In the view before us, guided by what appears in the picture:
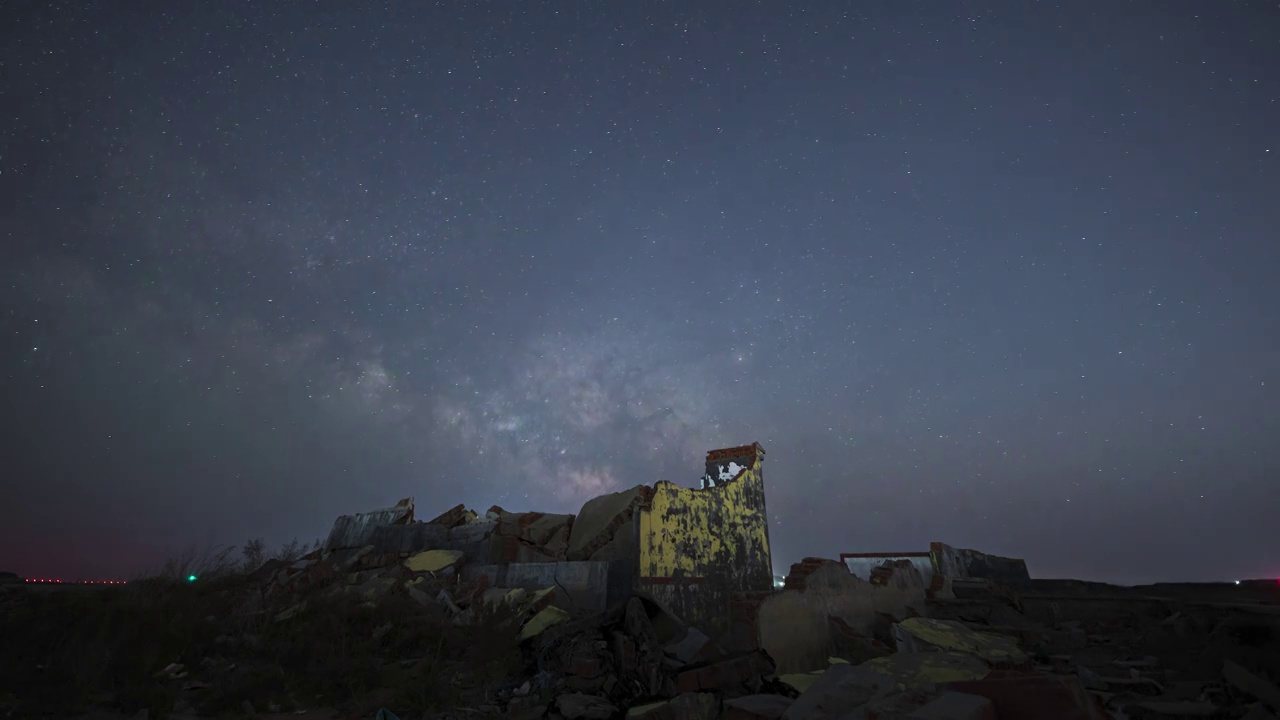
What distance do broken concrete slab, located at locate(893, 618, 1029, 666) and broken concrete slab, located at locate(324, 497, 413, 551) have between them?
39.2ft

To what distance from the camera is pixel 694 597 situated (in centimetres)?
909

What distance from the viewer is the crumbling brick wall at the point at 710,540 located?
29.2ft

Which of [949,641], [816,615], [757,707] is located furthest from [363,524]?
[949,641]

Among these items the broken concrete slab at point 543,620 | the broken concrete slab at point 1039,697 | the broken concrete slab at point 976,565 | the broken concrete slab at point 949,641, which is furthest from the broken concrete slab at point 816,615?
the broken concrete slab at point 976,565

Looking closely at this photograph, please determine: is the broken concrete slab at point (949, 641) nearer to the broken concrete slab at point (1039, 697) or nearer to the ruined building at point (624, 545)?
the ruined building at point (624, 545)

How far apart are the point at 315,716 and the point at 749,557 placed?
685 cm

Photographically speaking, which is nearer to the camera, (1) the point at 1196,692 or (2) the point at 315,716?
(2) the point at 315,716

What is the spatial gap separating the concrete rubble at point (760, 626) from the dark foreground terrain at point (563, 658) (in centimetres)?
3

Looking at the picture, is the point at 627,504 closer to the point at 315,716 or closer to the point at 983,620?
the point at 315,716

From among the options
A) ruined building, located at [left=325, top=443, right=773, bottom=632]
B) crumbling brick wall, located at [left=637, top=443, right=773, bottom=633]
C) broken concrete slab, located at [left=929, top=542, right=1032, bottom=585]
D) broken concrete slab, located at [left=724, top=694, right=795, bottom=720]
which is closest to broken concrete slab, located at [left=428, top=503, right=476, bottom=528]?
ruined building, located at [left=325, top=443, right=773, bottom=632]

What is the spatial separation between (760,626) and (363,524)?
1165 centimetres

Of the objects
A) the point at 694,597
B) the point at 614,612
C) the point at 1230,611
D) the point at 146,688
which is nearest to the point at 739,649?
the point at 694,597

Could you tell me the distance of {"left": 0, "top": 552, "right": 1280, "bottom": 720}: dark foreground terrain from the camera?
17.9 ft

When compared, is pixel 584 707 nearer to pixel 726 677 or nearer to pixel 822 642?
pixel 726 677
